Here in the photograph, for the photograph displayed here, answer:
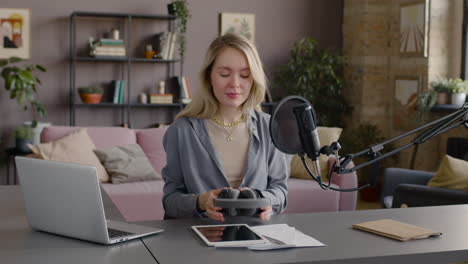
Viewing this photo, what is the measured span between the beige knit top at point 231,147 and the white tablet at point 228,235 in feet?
1.26

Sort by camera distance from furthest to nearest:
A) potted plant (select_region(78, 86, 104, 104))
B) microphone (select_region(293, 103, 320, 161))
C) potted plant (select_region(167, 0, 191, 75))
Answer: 1. potted plant (select_region(167, 0, 191, 75))
2. potted plant (select_region(78, 86, 104, 104))
3. microphone (select_region(293, 103, 320, 161))

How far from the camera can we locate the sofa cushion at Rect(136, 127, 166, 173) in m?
5.31

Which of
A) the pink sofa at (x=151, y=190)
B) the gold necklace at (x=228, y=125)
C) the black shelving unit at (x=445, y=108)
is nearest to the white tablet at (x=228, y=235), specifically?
the gold necklace at (x=228, y=125)

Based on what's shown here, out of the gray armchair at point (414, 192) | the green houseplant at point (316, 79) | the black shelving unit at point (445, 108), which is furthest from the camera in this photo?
the green houseplant at point (316, 79)

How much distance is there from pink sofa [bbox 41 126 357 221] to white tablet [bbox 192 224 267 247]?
2.68 m

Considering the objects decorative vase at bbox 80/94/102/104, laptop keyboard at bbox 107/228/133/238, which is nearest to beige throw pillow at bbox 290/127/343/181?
decorative vase at bbox 80/94/102/104

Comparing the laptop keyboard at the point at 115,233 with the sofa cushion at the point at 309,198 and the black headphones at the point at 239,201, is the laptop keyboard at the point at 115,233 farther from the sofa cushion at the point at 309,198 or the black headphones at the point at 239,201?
the sofa cushion at the point at 309,198

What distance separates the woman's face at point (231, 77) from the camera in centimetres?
223

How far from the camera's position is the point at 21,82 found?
19.9ft

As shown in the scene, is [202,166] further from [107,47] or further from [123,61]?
[123,61]

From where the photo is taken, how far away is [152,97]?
22.2ft

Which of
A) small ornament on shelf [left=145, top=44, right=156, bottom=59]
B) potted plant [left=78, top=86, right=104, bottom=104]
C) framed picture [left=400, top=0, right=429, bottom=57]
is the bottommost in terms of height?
potted plant [left=78, top=86, right=104, bottom=104]

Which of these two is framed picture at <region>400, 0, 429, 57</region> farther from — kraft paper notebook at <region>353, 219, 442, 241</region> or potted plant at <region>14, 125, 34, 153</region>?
kraft paper notebook at <region>353, 219, 442, 241</region>

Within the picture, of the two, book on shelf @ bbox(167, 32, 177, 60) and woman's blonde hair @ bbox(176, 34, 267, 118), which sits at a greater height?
book on shelf @ bbox(167, 32, 177, 60)
